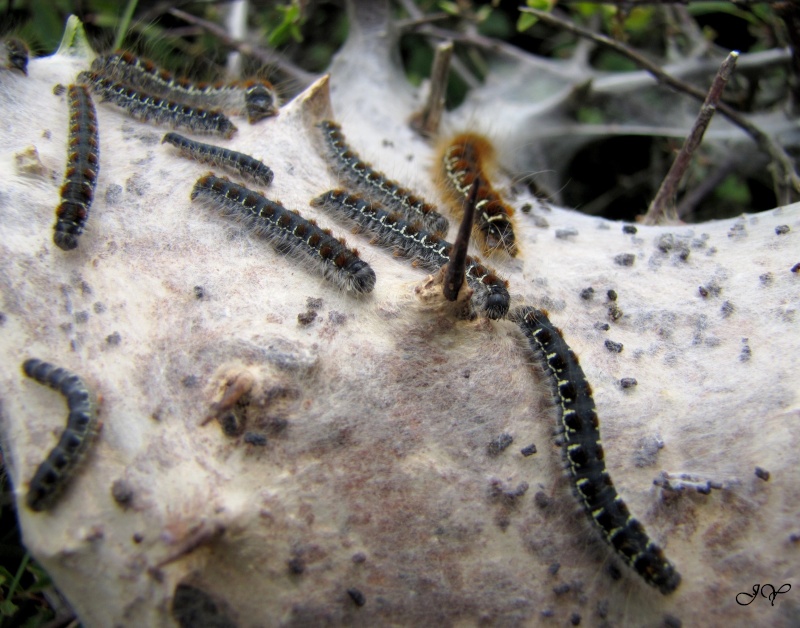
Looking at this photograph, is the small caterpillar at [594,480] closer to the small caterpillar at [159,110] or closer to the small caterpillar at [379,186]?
the small caterpillar at [379,186]

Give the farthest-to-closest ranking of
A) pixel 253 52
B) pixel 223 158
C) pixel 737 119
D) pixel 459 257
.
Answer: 1. pixel 253 52
2. pixel 737 119
3. pixel 223 158
4. pixel 459 257

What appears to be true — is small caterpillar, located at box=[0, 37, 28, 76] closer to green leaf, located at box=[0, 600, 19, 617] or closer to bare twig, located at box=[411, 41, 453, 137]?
bare twig, located at box=[411, 41, 453, 137]

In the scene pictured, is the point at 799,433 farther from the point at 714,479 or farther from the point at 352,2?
the point at 352,2

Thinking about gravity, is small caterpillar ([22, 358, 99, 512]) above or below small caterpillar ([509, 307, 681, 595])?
below

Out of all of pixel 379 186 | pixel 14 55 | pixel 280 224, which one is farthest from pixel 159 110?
pixel 379 186

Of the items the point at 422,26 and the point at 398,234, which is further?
the point at 422,26

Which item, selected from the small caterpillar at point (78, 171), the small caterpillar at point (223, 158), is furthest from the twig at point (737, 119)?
the small caterpillar at point (78, 171)

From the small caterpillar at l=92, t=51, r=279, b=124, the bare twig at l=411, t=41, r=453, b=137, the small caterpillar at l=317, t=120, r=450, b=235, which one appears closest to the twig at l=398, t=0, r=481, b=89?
the bare twig at l=411, t=41, r=453, b=137

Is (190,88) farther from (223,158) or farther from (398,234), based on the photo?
(398,234)
